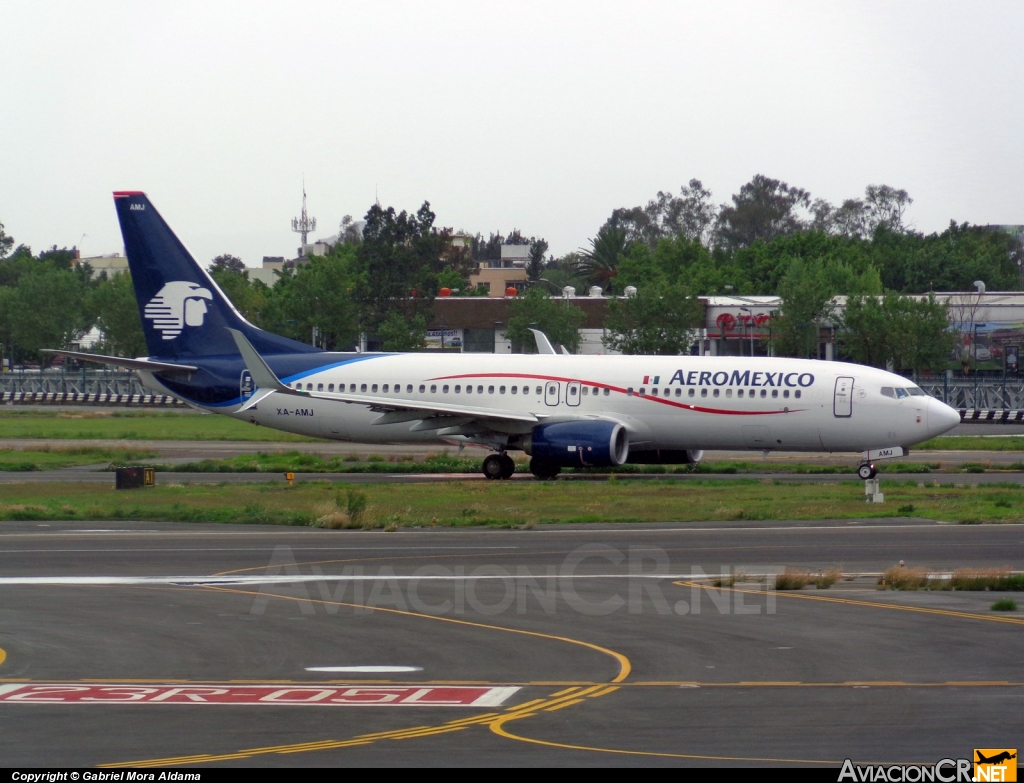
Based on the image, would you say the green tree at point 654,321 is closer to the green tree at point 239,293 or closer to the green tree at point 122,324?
the green tree at point 122,324

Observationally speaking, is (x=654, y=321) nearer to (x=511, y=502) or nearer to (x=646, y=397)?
(x=646, y=397)

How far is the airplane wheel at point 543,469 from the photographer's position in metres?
36.8

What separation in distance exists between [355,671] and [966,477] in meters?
28.0

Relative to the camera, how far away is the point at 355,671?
13438 mm

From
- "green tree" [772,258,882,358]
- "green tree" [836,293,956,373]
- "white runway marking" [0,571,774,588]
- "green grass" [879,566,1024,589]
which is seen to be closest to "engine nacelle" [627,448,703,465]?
"white runway marking" [0,571,774,588]

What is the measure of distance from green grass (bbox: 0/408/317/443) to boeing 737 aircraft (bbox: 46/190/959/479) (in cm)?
1340

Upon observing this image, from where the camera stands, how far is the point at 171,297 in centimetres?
4062

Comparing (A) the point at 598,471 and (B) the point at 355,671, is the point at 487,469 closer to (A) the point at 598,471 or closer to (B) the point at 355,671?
(A) the point at 598,471

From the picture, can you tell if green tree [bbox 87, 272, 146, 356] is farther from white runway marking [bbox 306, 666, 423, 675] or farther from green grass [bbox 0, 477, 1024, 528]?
white runway marking [bbox 306, 666, 423, 675]

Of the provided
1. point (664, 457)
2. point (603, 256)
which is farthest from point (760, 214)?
point (664, 457)

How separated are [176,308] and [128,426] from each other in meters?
21.0

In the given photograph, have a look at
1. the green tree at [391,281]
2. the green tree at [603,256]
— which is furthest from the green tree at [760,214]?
the green tree at [391,281]

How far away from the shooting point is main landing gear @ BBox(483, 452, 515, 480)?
123ft

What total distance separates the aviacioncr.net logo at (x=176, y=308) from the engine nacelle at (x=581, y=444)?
12053 millimetres
